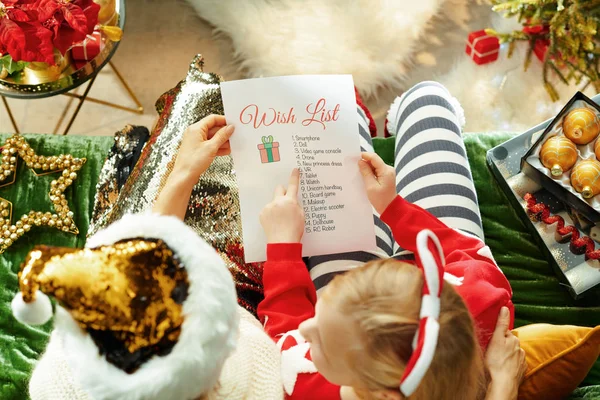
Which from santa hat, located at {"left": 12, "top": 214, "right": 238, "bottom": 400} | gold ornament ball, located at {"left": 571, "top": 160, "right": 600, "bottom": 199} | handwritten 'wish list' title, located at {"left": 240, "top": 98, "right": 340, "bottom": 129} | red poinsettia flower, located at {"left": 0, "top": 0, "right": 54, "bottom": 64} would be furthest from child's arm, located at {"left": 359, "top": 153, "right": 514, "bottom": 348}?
red poinsettia flower, located at {"left": 0, "top": 0, "right": 54, "bottom": 64}

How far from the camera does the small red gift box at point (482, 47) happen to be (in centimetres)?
194

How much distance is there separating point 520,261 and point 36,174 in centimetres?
115

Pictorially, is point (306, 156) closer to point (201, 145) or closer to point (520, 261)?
point (201, 145)

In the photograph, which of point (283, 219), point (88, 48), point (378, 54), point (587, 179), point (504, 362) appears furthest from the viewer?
point (378, 54)

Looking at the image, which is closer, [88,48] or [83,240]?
[83,240]

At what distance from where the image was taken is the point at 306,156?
3.45 feet

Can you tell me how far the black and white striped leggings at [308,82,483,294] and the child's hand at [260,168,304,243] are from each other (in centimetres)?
13

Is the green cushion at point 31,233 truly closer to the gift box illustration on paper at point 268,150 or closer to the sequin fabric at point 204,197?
the sequin fabric at point 204,197

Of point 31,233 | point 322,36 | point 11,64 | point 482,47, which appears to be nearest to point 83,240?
point 31,233

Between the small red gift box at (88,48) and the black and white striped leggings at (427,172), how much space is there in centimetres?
69

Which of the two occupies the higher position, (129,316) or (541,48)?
(129,316)

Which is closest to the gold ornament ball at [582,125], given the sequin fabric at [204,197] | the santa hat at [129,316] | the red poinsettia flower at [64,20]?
the sequin fabric at [204,197]

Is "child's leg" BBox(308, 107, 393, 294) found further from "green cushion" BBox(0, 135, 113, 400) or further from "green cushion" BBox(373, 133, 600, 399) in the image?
"green cushion" BBox(0, 135, 113, 400)

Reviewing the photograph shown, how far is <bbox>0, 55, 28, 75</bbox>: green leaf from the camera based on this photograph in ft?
4.22
